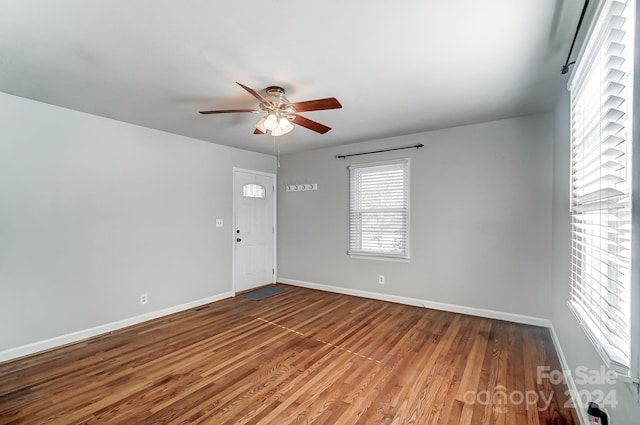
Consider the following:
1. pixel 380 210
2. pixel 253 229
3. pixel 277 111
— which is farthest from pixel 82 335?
pixel 380 210

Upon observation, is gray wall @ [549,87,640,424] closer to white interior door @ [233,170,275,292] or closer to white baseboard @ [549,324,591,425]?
white baseboard @ [549,324,591,425]

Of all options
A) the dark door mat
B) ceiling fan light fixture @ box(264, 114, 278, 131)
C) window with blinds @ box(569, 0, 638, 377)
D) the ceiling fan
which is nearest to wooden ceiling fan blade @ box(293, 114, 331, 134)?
the ceiling fan

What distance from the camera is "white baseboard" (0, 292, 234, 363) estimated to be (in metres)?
2.72

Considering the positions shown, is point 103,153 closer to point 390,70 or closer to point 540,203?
point 390,70

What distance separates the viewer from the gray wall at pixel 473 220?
3393 mm

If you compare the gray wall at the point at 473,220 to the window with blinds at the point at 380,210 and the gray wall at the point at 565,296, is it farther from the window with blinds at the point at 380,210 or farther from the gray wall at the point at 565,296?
the gray wall at the point at 565,296

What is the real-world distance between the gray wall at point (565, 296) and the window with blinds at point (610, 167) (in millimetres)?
174

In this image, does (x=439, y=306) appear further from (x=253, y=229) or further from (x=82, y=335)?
(x=82, y=335)

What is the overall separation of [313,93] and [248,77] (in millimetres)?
638

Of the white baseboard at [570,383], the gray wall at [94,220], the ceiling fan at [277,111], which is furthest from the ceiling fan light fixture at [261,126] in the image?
the white baseboard at [570,383]

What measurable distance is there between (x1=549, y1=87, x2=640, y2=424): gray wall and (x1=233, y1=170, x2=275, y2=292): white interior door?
434 cm

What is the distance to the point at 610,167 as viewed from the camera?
4.29 ft

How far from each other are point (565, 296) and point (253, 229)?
4403 mm

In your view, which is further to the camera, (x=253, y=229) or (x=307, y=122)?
(x=253, y=229)
